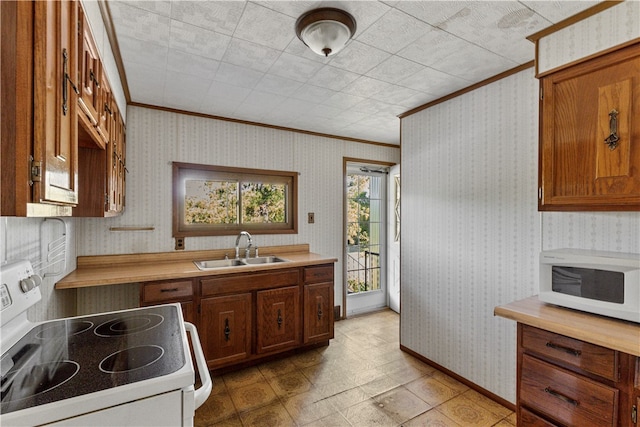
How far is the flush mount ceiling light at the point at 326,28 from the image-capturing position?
153cm

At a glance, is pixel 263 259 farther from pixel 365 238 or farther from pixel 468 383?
pixel 468 383

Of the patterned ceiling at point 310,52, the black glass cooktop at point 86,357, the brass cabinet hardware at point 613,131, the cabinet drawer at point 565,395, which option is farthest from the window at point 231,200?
the brass cabinet hardware at point 613,131

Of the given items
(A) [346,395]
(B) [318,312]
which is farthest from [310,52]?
(A) [346,395]

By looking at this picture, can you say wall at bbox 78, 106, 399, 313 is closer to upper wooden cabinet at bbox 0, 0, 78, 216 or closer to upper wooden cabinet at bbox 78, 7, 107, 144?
upper wooden cabinet at bbox 78, 7, 107, 144

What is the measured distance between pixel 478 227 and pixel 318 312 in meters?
1.69

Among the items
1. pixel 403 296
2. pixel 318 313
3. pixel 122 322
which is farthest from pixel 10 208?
pixel 403 296

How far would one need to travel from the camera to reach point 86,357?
106cm

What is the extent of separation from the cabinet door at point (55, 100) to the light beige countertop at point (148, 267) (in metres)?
1.52

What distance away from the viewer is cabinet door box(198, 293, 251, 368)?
2566mm

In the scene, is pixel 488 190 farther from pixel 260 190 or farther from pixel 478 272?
pixel 260 190

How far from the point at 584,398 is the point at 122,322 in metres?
2.11

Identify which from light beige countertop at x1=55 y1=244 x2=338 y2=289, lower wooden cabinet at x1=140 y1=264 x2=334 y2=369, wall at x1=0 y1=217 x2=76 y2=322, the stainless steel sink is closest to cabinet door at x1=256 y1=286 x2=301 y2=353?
lower wooden cabinet at x1=140 y1=264 x2=334 y2=369

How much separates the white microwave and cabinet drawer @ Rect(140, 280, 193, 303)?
2.44 meters

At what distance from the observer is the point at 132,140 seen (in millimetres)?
2850
